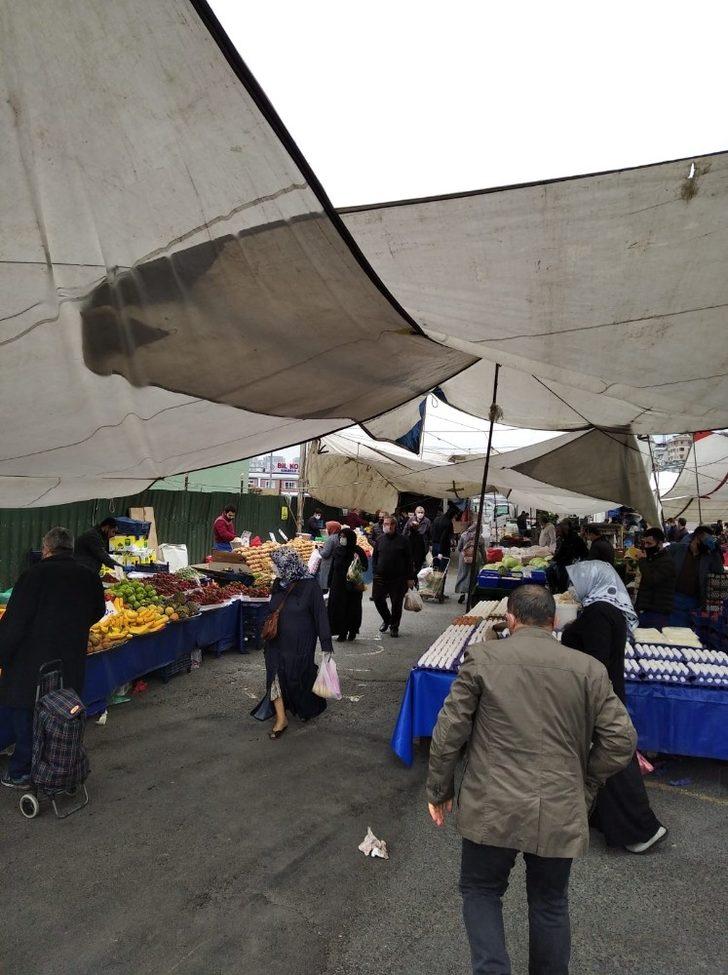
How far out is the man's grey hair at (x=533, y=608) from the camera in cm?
249

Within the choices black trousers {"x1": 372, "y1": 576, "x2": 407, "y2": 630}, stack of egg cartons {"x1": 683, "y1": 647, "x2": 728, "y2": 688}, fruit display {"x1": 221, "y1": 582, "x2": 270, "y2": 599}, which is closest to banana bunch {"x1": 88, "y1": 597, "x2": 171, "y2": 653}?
fruit display {"x1": 221, "y1": 582, "x2": 270, "y2": 599}

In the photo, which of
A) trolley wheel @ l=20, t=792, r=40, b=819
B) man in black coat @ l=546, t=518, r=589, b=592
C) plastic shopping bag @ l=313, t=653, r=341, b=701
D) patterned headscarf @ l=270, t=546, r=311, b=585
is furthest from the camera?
man in black coat @ l=546, t=518, r=589, b=592

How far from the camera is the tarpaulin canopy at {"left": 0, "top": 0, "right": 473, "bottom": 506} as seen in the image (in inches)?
76.9

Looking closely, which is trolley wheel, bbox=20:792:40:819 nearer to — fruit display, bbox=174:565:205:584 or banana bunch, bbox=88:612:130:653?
banana bunch, bbox=88:612:130:653

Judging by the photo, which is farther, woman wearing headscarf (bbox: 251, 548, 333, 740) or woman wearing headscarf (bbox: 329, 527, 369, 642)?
woman wearing headscarf (bbox: 329, 527, 369, 642)

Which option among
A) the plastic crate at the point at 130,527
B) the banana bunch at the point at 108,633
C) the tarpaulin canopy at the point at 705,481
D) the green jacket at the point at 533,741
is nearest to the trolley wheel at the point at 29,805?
the banana bunch at the point at 108,633

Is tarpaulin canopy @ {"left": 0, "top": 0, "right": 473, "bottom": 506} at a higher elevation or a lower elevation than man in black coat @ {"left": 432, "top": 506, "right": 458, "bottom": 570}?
higher

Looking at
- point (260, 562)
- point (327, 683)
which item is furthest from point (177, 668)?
point (260, 562)

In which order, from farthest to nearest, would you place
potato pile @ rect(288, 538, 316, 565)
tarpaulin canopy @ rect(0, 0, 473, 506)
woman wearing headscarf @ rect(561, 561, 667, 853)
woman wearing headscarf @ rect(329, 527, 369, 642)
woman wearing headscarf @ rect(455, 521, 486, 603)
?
potato pile @ rect(288, 538, 316, 565) → woman wearing headscarf @ rect(455, 521, 486, 603) → woman wearing headscarf @ rect(329, 527, 369, 642) → woman wearing headscarf @ rect(561, 561, 667, 853) → tarpaulin canopy @ rect(0, 0, 473, 506)

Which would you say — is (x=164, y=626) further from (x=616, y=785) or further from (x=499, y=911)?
(x=499, y=911)

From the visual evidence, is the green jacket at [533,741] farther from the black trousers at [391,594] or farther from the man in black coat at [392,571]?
the black trousers at [391,594]

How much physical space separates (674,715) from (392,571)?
561cm

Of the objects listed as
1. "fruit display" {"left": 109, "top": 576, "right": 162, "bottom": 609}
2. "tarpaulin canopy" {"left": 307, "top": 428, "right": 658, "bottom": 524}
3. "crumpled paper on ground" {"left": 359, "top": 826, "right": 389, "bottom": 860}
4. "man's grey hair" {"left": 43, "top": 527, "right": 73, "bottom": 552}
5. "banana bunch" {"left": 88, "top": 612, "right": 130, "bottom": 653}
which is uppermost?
"tarpaulin canopy" {"left": 307, "top": 428, "right": 658, "bottom": 524}

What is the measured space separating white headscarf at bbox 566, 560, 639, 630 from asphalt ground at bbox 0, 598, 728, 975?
1537mm
